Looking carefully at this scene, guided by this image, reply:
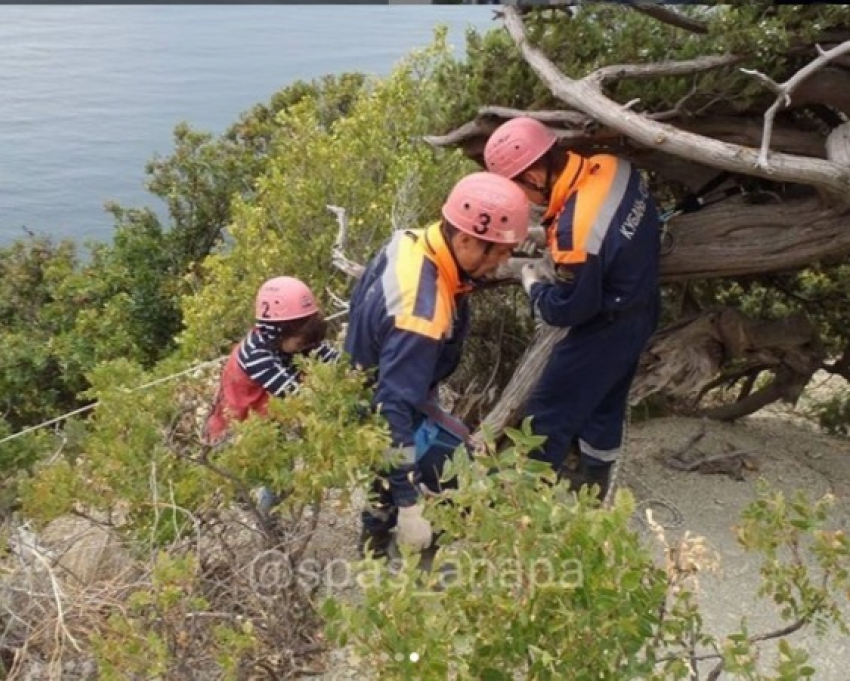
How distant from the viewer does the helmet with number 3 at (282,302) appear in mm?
4727

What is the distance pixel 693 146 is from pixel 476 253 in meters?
1.07

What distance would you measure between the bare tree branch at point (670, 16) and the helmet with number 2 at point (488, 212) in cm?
162

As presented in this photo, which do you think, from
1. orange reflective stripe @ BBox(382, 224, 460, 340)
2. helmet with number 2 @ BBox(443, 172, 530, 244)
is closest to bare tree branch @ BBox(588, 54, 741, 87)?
helmet with number 2 @ BBox(443, 172, 530, 244)

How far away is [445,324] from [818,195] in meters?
2.24

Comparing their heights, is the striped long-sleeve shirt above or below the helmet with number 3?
below

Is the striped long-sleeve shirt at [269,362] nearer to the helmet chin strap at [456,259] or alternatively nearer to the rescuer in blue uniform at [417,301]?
the rescuer in blue uniform at [417,301]

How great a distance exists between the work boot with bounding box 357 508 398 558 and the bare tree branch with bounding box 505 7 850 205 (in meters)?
1.86

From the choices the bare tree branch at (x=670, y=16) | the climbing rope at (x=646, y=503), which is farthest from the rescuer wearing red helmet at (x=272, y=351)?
the bare tree branch at (x=670, y=16)

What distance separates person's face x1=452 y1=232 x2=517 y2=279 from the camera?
4.18 m

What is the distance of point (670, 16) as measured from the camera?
5.31 meters

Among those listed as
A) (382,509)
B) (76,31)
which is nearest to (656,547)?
(382,509)

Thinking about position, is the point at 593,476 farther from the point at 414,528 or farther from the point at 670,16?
the point at 670,16

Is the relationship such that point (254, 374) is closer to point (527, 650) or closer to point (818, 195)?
point (527, 650)

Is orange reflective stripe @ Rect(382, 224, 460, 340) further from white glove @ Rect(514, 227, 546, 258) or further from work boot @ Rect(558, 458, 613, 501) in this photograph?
work boot @ Rect(558, 458, 613, 501)
